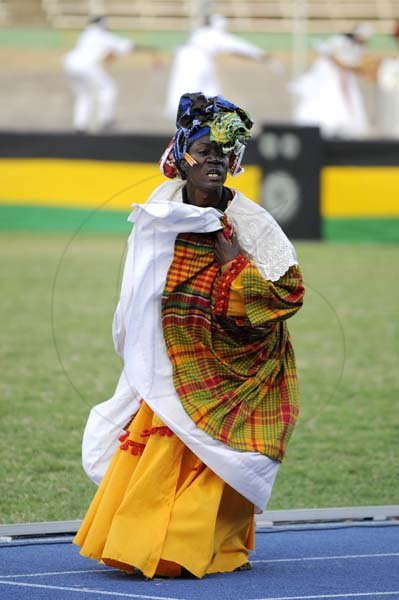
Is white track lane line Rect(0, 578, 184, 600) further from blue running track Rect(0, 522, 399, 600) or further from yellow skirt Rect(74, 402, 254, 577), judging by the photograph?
yellow skirt Rect(74, 402, 254, 577)

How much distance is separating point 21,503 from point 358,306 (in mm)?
6312

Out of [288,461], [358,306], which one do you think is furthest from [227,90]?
[288,461]

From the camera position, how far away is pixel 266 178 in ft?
50.1

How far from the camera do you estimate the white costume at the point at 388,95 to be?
61.1 feet

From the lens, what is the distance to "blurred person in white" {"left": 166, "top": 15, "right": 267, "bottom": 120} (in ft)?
64.2

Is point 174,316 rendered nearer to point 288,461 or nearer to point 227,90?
point 288,461

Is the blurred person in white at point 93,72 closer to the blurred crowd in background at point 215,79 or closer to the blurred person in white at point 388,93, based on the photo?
the blurred crowd in background at point 215,79

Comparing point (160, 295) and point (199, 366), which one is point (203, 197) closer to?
point (160, 295)

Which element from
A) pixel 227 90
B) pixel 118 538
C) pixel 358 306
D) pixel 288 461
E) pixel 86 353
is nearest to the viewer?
pixel 118 538

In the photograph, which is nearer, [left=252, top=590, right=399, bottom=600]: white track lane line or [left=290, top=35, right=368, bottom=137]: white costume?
[left=252, top=590, right=399, bottom=600]: white track lane line

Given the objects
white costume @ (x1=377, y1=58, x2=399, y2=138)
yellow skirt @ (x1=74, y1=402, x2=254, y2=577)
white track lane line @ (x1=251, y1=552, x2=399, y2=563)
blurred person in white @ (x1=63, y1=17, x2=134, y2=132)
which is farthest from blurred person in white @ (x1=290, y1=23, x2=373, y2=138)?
yellow skirt @ (x1=74, y1=402, x2=254, y2=577)

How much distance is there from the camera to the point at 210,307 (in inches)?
189

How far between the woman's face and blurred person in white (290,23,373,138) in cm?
Answer: 1493

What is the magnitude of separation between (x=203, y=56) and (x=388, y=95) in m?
2.63
